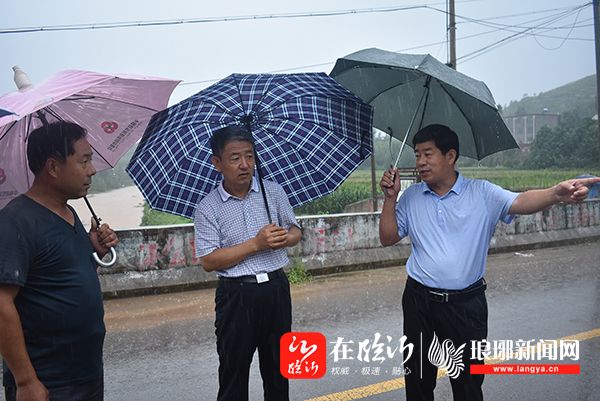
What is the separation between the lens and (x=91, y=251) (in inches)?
87.3

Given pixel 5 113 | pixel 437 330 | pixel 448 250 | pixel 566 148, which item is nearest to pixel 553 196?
pixel 448 250

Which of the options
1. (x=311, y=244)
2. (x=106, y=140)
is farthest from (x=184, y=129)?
(x=311, y=244)

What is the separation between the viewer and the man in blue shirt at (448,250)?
2.63 metres

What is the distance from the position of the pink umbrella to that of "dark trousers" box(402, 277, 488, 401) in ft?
5.67

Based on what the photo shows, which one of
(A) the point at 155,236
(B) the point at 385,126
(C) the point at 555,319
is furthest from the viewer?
(A) the point at 155,236

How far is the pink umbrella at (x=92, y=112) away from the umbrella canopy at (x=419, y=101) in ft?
3.56

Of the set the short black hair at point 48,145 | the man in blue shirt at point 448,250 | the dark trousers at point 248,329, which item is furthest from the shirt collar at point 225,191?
the short black hair at point 48,145

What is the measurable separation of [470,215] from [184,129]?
5.31ft

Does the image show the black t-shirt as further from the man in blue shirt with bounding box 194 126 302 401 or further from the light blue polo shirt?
the light blue polo shirt

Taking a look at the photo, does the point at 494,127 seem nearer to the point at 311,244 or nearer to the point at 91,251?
the point at 91,251

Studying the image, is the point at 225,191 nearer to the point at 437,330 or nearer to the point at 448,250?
the point at 448,250

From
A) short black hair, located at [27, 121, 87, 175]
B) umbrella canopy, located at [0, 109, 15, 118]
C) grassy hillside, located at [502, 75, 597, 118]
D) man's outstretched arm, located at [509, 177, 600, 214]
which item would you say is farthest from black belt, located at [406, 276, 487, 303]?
grassy hillside, located at [502, 75, 597, 118]

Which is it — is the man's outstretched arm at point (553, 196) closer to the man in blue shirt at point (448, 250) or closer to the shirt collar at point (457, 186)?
the man in blue shirt at point (448, 250)

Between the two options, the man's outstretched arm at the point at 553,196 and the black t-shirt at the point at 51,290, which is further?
the man's outstretched arm at the point at 553,196
